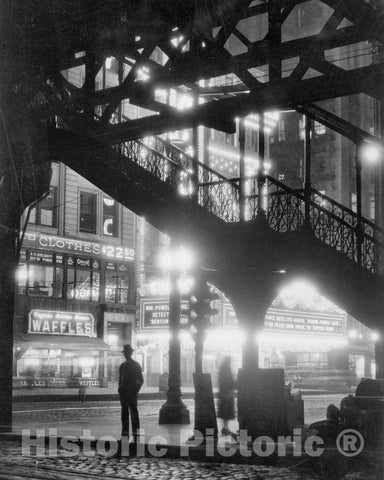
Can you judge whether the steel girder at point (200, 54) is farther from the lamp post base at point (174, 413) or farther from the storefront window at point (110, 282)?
the storefront window at point (110, 282)

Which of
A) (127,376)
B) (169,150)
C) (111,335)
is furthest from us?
(111,335)

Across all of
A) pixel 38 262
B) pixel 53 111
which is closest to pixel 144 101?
pixel 53 111

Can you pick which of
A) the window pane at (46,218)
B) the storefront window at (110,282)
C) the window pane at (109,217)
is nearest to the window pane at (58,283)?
the window pane at (46,218)

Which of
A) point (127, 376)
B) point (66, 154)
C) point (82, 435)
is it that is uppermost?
point (66, 154)

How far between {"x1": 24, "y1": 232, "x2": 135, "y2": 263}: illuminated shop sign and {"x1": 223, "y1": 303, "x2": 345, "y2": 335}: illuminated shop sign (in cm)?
796

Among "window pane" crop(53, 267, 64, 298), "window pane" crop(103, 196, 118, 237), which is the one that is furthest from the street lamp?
"window pane" crop(103, 196, 118, 237)

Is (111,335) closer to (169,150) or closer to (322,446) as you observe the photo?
(169,150)

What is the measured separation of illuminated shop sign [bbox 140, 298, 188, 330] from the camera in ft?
127

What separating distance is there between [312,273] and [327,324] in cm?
2869

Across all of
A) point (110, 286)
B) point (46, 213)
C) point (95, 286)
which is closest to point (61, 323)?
point (95, 286)

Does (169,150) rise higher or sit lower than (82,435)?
higher

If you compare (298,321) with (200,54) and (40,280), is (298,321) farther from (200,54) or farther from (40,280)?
(200,54)

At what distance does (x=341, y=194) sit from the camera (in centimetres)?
6975

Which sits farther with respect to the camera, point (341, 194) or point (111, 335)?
point (341, 194)
